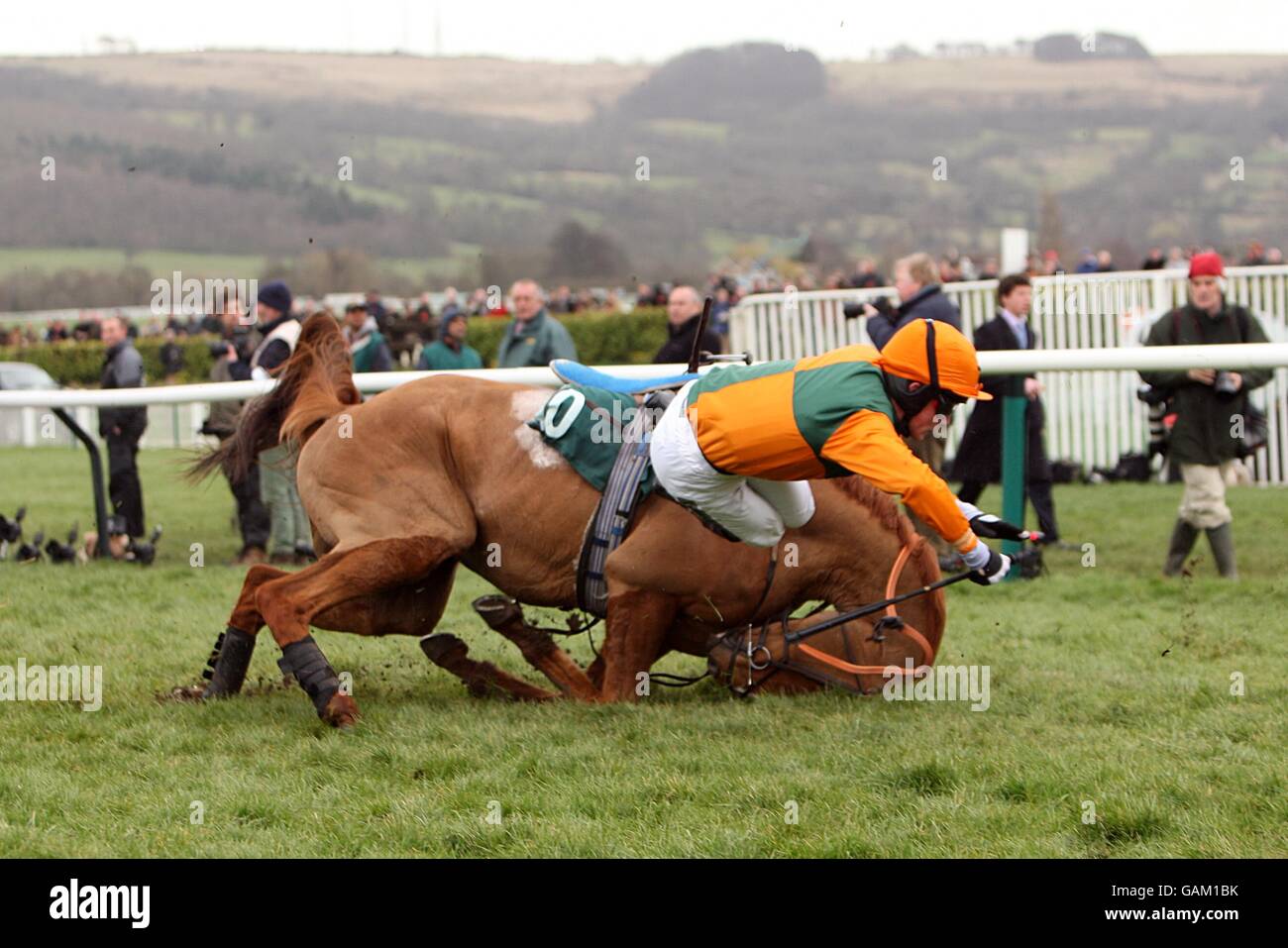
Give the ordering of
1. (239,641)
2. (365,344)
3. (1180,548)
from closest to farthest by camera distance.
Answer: (239,641)
(1180,548)
(365,344)

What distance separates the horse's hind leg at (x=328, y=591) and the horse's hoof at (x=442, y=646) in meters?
0.39

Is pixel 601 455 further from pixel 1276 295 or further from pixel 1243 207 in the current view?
pixel 1243 207

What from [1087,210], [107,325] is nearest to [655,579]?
[107,325]

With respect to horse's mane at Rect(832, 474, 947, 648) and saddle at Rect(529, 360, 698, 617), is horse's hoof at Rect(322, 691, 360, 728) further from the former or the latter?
horse's mane at Rect(832, 474, 947, 648)

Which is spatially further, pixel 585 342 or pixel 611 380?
pixel 585 342

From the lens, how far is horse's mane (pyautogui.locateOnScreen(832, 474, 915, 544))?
5.77 metres

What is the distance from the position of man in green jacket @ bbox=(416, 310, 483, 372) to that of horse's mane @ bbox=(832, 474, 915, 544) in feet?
22.3

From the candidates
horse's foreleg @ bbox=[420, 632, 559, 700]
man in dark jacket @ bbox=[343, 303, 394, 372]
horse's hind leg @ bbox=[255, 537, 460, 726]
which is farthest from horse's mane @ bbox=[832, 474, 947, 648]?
man in dark jacket @ bbox=[343, 303, 394, 372]

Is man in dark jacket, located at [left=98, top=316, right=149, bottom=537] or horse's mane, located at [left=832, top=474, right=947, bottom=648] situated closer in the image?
horse's mane, located at [left=832, top=474, right=947, bottom=648]

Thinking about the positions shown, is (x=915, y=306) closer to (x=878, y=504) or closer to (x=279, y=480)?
(x=878, y=504)

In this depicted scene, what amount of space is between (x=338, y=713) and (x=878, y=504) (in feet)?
6.96

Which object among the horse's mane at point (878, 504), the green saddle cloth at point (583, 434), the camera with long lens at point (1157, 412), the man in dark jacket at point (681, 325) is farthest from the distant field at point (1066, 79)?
the green saddle cloth at point (583, 434)

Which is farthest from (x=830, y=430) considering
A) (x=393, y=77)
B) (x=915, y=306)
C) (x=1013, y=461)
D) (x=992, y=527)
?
(x=393, y=77)

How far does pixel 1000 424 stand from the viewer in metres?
9.52
